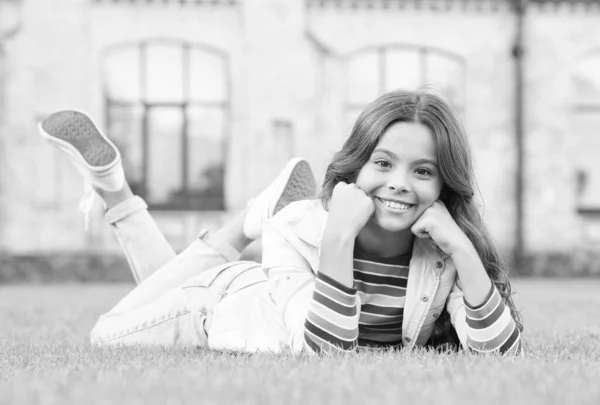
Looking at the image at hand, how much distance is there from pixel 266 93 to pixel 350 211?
10224 millimetres

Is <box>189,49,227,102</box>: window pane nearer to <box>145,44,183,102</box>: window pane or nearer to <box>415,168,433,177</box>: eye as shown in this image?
<box>145,44,183,102</box>: window pane

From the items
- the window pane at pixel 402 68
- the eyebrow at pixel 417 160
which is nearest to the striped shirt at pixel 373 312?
the eyebrow at pixel 417 160

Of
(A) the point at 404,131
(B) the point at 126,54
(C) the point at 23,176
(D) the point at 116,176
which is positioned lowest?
(C) the point at 23,176

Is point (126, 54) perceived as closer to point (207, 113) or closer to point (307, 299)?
point (207, 113)

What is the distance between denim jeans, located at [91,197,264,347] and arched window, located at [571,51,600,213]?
35.9 ft

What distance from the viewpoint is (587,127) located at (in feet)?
45.4

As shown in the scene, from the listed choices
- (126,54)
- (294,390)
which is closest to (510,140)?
(126,54)

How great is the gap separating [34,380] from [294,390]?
31.4 inches

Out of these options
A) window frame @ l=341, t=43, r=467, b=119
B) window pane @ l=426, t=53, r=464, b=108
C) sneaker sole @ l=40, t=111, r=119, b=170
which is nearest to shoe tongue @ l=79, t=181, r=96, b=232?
sneaker sole @ l=40, t=111, r=119, b=170

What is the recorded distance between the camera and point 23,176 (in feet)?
40.2

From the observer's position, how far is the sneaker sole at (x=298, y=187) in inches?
148

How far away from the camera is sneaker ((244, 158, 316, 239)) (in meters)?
3.75

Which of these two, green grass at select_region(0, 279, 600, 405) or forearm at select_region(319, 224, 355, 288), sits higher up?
forearm at select_region(319, 224, 355, 288)

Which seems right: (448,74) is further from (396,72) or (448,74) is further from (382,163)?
(382,163)
